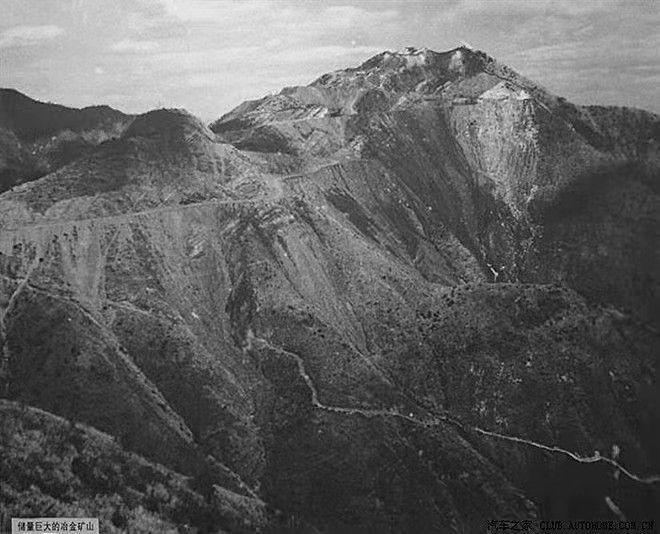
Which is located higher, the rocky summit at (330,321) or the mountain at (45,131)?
the mountain at (45,131)

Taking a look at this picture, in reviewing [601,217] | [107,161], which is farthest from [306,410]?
[601,217]

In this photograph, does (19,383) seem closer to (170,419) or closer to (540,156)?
(170,419)

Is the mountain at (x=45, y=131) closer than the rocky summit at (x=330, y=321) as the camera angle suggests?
No

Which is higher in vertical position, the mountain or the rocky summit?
the mountain

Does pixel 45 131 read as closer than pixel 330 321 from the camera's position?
No
